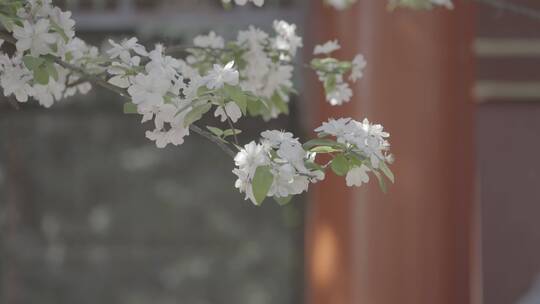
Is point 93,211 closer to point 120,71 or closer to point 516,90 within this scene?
point 516,90

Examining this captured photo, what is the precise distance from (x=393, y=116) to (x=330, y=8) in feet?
1.93

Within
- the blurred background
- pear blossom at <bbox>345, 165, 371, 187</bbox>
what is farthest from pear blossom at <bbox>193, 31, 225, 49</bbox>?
pear blossom at <bbox>345, 165, 371, 187</bbox>

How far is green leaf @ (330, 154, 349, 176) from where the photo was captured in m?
1.85

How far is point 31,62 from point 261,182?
0.59m

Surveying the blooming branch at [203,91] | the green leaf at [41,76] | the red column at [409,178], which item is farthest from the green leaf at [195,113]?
the red column at [409,178]

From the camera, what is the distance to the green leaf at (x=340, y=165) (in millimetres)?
1850

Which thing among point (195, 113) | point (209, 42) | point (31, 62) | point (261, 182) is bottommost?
point (261, 182)

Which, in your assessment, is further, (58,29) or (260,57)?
(260,57)

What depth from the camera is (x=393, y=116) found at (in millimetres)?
3900

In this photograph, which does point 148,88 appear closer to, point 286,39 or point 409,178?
point 286,39

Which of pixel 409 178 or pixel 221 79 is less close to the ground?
pixel 221 79

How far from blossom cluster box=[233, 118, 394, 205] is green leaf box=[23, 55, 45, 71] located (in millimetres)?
506

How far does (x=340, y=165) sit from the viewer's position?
1856mm

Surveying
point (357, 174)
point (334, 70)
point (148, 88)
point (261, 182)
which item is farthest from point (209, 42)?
point (261, 182)
